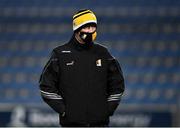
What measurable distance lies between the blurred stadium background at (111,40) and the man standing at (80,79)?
5973 mm

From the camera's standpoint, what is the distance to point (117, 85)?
3459 mm

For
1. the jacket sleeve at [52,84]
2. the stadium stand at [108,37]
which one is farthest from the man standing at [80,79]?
the stadium stand at [108,37]

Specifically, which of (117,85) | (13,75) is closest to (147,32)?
(13,75)

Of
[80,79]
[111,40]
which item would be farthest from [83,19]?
[111,40]

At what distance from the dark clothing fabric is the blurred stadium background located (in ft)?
19.6

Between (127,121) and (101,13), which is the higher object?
(101,13)

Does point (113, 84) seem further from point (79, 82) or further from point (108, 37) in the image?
point (108, 37)

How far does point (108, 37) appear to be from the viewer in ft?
33.1

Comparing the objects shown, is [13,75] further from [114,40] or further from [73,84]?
[73,84]

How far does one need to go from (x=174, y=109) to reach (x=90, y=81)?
439 cm

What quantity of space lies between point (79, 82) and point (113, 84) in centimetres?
21

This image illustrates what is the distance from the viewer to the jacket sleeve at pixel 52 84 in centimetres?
337

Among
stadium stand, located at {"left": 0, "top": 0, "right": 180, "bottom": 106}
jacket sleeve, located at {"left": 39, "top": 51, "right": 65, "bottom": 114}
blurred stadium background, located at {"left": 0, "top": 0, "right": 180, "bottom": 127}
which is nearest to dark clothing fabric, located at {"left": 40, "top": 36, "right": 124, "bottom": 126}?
jacket sleeve, located at {"left": 39, "top": 51, "right": 65, "bottom": 114}

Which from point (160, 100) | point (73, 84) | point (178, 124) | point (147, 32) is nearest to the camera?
point (73, 84)
